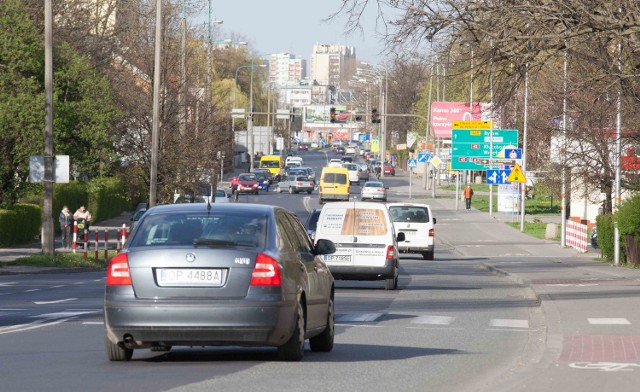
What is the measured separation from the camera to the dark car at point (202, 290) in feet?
38.2

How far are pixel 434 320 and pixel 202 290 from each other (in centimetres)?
834

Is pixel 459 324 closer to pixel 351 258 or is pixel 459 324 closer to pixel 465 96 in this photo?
pixel 351 258

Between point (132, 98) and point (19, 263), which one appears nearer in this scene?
point (19, 263)

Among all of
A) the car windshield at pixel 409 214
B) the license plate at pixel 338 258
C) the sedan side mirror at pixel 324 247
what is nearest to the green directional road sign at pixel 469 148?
the car windshield at pixel 409 214

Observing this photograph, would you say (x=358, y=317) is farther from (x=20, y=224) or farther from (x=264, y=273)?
(x=20, y=224)

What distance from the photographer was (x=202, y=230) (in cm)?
1222

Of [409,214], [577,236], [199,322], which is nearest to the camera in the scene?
[199,322]

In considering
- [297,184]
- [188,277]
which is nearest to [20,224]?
[188,277]

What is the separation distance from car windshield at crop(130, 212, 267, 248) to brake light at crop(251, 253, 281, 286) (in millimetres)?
293

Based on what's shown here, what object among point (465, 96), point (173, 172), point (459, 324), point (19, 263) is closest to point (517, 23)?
point (459, 324)

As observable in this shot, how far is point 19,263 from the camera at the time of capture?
33.4 meters

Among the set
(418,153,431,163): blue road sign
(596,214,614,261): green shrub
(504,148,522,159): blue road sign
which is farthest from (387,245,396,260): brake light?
(418,153,431,163): blue road sign

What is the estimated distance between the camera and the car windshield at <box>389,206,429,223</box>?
4109cm

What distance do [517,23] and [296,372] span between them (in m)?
11.8
